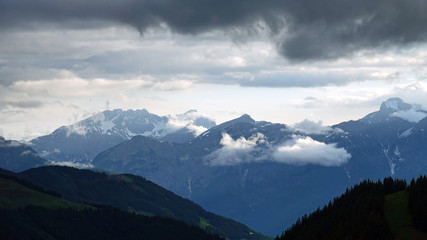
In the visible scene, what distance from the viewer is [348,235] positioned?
622 feet

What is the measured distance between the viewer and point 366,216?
197m

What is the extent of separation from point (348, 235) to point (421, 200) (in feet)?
87.1

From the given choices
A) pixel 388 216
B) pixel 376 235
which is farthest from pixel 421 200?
pixel 376 235

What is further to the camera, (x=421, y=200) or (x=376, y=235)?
(x=421, y=200)

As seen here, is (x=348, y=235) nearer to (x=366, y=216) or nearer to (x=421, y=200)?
(x=366, y=216)

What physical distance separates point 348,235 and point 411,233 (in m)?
18.2

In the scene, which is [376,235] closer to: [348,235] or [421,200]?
[348,235]

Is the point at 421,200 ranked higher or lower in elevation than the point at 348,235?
higher

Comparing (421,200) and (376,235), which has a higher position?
(421,200)

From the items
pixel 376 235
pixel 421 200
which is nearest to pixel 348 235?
pixel 376 235

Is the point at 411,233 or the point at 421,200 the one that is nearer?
the point at 411,233

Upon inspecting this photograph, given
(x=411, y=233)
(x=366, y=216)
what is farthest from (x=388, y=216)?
(x=411, y=233)

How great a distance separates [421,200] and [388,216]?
10908 millimetres

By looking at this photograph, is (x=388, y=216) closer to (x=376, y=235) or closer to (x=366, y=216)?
(x=366, y=216)
